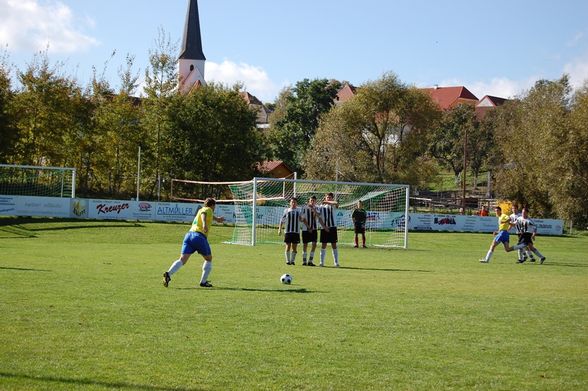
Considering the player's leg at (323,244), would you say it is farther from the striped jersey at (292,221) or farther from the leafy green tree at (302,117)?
the leafy green tree at (302,117)

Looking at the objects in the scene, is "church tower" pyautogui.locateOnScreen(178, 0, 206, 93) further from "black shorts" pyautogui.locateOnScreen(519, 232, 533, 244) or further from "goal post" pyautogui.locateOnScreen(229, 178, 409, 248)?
"black shorts" pyautogui.locateOnScreen(519, 232, 533, 244)

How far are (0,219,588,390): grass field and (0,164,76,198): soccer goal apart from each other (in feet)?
78.0

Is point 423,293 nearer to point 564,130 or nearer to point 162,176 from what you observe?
point 162,176

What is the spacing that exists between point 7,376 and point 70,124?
155 feet

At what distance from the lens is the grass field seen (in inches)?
294

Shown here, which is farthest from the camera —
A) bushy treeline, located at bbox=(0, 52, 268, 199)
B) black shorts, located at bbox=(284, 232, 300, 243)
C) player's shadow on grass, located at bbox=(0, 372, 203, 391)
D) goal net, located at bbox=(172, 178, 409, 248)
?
bushy treeline, located at bbox=(0, 52, 268, 199)

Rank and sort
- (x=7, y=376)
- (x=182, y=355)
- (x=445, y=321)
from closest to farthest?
(x=7, y=376)
(x=182, y=355)
(x=445, y=321)

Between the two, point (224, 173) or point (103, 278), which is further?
point (224, 173)

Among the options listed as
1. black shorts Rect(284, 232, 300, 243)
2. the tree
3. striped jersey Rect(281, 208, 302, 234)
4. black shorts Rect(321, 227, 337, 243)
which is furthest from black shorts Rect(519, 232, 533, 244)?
the tree

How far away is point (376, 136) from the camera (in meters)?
68.4

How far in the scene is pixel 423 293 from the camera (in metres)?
14.4

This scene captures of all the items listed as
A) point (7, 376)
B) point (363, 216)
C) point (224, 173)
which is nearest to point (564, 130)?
point (224, 173)

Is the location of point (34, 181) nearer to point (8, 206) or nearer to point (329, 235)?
point (8, 206)

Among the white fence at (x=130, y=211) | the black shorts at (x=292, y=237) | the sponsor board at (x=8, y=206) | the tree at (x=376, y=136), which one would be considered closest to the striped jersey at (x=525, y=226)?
the black shorts at (x=292, y=237)
